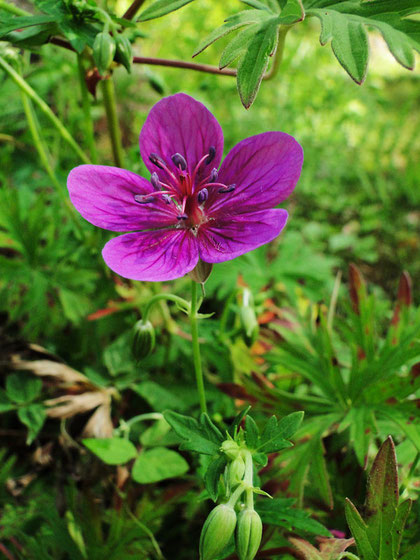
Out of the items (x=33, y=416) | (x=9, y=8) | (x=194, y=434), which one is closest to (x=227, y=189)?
(x=194, y=434)

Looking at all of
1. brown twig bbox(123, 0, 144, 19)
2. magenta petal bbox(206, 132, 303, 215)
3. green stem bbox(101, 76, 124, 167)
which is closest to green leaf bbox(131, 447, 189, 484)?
magenta petal bbox(206, 132, 303, 215)

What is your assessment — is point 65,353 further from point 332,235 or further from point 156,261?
point 332,235

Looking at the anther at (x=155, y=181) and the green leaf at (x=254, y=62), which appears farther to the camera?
the anther at (x=155, y=181)

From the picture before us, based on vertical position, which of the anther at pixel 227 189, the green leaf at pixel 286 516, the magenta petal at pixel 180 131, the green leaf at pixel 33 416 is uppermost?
the magenta petal at pixel 180 131

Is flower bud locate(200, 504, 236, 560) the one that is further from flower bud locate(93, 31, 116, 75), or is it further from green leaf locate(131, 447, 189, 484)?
flower bud locate(93, 31, 116, 75)

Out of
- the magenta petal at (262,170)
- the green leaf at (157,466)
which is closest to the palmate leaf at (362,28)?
the magenta petal at (262,170)

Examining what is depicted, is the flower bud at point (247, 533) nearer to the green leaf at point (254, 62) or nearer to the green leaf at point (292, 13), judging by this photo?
the green leaf at point (254, 62)

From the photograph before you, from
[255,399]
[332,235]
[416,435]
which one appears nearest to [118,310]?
[255,399]

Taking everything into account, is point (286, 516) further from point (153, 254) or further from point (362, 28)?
point (362, 28)
